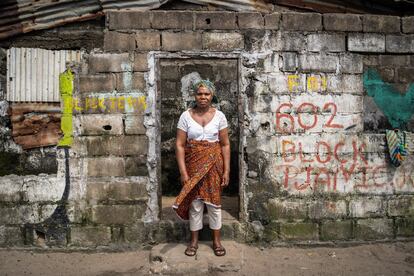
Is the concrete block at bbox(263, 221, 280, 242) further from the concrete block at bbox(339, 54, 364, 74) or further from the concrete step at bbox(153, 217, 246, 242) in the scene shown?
the concrete block at bbox(339, 54, 364, 74)

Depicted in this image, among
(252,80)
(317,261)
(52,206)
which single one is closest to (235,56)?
(252,80)

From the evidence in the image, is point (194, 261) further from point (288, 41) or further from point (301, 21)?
point (301, 21)

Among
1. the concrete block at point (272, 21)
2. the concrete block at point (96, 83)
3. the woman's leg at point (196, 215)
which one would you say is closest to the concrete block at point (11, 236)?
the concrete block at point (96, 83)

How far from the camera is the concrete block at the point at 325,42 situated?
14.0 ft

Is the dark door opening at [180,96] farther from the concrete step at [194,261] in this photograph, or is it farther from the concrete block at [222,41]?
the concrete step at [194,261]

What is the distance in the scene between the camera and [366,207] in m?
4.36

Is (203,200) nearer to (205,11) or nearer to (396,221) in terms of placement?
(205,11)

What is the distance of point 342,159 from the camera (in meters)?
4.34

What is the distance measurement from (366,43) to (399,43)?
47cm

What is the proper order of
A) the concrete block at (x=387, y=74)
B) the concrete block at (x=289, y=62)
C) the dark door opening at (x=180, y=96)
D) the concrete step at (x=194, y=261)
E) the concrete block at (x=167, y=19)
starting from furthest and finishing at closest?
the dark door opening at (x=180, y=96), the concrete block at (x=387, y=74), the concrete block at (x=289, y=62), the concrete block at (x=167, y=19), the concrete step at (x=194, y=261)

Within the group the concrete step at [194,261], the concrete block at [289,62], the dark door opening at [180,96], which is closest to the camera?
the concrete step at [194,261]

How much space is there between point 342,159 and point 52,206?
3611mm

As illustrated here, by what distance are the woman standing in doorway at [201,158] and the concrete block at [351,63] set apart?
175 cm

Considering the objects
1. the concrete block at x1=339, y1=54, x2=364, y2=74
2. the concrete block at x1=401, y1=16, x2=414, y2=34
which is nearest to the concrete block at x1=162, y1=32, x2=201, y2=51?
the concrete block at x1=339, y1=54, x2=364, y2=74
